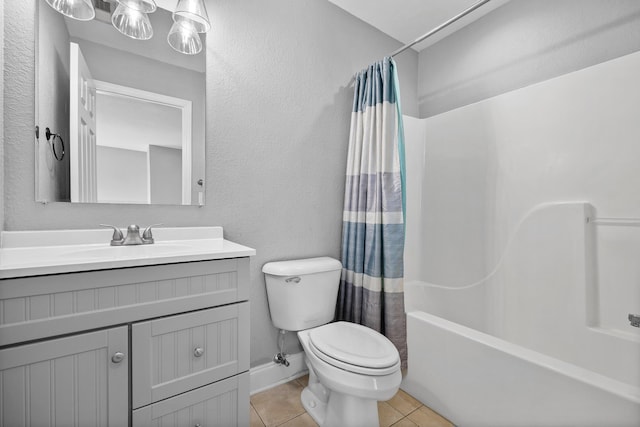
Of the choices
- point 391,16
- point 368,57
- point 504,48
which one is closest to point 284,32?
point 368,57

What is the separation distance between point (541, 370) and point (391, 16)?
2.21 meters

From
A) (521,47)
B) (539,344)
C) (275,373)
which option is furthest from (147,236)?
(521,47)

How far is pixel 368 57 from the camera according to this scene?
2.07 metres

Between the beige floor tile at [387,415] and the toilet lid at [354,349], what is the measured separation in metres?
0.43

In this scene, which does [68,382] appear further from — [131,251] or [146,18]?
[146,18]

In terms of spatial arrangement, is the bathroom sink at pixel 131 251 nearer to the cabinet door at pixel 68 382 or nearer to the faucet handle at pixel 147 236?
the faucet handle at pixel 147 236

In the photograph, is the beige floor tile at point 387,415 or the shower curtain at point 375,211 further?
the shower curtain at point 375,211

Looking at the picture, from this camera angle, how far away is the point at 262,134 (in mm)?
1628

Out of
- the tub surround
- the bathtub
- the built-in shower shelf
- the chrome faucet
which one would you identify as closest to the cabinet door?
the tub surround

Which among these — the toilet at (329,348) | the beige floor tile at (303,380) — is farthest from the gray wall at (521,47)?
the beige floor tile at (303,380)

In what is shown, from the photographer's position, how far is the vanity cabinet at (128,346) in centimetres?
78

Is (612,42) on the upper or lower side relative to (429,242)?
upper

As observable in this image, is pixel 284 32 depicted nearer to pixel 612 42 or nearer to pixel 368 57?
pixel 368 57

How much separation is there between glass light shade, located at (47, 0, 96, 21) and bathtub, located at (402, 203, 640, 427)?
6.82 feet
